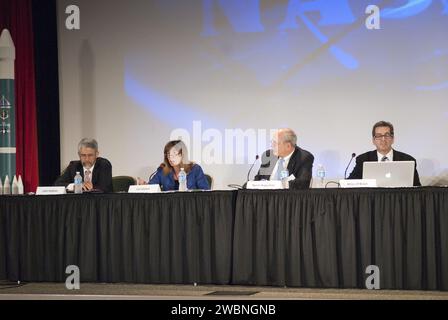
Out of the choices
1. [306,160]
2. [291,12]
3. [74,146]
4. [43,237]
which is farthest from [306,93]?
[43,237]

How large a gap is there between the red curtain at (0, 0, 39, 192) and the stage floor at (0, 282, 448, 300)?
2.76m

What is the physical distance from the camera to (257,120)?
876cm

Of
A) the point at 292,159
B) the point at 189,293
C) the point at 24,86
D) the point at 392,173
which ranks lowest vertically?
the point at 189,293

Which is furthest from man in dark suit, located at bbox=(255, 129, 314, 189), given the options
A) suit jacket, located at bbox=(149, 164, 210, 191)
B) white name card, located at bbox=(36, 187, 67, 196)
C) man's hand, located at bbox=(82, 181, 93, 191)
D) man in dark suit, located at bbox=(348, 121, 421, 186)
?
white name card, located at bbox=(36, 187, 67, 196)

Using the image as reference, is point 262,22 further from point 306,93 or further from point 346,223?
point 346,223

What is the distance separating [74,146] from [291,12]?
2.97 m

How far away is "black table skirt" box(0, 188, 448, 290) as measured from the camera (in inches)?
235

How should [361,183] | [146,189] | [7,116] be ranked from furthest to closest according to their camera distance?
[7,116], [146,189], [361,183]

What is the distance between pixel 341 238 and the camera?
20.0 ft

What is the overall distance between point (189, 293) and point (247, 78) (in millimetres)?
3433

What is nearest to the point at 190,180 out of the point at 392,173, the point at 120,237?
the point at 120,237

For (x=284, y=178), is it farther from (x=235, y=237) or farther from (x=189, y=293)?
(x=189, y=293)

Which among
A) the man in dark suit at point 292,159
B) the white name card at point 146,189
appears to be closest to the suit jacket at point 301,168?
the man in dark suit at point 292,159
